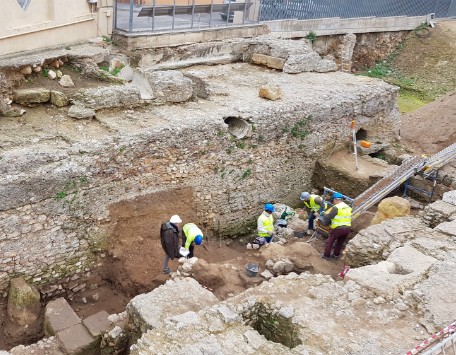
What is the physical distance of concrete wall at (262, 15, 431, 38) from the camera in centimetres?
1524

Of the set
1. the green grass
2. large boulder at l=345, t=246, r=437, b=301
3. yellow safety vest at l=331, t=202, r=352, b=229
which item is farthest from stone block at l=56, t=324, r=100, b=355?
the green grass

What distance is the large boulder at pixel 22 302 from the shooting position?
23.3ft

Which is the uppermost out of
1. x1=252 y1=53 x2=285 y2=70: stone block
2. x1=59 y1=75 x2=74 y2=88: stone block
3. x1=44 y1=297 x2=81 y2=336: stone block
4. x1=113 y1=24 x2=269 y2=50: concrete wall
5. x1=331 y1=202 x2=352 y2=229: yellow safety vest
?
x1=113 y1=24 x2=269 y2=50: concrete wall

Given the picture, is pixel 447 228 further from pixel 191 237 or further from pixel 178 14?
pixel 178 14

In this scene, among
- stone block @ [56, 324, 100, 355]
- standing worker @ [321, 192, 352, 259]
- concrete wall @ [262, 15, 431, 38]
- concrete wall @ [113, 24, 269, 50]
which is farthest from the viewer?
concrete wall @ [262, 15, 431, 38]

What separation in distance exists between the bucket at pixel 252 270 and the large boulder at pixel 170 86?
12.1ft

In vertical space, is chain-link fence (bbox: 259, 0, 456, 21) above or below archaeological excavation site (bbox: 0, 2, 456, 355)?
above

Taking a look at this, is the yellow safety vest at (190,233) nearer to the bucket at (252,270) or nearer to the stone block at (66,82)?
the bucket at (252,270)

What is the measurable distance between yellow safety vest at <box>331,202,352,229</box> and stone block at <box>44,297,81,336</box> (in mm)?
4047

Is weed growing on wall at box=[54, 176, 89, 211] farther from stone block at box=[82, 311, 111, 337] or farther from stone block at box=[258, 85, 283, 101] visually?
stone block at box=[258, 85, 283, 101]

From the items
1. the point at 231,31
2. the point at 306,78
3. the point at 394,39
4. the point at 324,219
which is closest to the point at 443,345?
the point at 324,219

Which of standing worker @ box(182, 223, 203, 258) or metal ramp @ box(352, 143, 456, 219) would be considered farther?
metal ramp @ box(352, 143, 456, 219)

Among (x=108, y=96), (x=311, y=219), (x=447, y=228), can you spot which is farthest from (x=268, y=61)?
(x=447, y=228)

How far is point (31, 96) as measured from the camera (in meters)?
8.44
